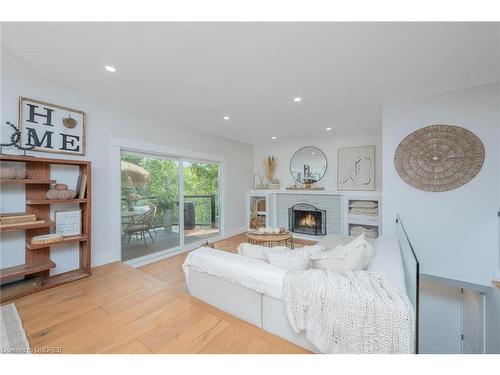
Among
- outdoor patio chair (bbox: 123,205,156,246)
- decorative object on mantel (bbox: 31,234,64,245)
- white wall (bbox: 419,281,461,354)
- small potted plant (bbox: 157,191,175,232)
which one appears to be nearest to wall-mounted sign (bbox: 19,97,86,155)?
decorative object on mantel (bbox: 31,234,64,245)

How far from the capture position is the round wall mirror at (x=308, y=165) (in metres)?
4.72

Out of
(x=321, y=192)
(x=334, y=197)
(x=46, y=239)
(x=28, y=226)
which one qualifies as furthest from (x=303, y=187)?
(x=28, y=226)

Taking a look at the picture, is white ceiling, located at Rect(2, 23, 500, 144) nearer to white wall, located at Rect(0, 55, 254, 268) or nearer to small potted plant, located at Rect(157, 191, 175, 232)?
white wall, located at Rect(0, 55, 254, 268)

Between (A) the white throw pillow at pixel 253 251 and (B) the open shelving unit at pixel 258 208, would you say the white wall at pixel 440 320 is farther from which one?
(B) the open shelving unit at pixel 258 208

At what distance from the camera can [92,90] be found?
2.38 meters

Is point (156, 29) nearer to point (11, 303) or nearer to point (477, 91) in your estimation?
point (11, 303)

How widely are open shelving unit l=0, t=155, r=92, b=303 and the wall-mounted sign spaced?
0.71 feet

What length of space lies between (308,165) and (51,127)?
445 centimetres

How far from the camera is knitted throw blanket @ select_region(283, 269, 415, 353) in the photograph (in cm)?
99

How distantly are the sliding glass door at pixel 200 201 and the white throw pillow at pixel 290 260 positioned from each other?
278cm

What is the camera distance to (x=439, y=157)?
239 centimetres

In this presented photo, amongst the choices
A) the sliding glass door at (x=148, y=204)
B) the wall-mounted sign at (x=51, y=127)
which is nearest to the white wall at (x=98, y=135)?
the wall-mounted sign at (x=51, y=127)
